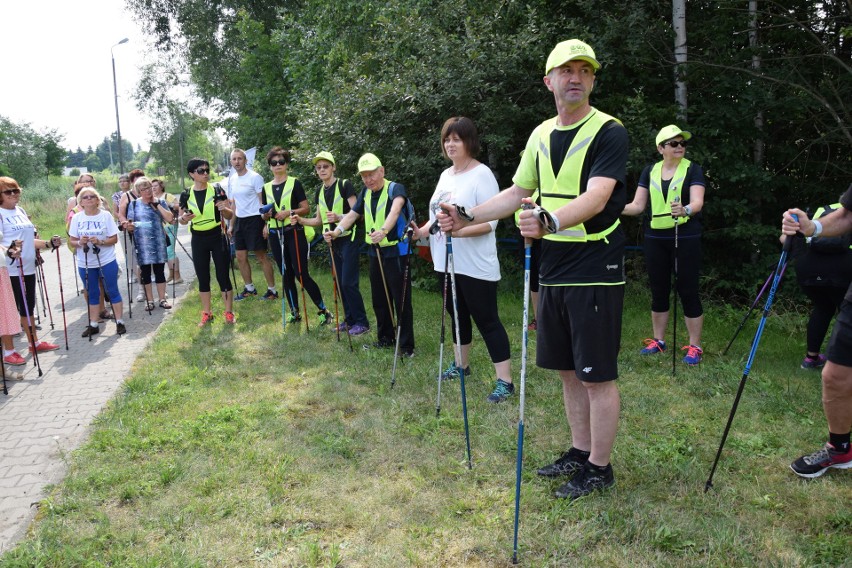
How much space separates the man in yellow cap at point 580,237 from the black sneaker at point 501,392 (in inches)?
55.1

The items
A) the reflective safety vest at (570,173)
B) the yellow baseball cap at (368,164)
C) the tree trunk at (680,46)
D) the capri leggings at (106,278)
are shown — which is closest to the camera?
the reflective safety vest at (570,173)

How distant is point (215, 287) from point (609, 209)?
908 cm

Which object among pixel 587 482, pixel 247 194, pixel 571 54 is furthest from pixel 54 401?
pixel 571 54

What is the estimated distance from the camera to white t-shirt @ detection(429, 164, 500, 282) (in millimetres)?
4656

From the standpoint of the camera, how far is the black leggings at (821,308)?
17.1 feet

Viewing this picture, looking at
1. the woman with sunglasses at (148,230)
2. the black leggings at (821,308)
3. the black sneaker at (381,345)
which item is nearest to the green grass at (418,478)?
the black leggings at (821,308)

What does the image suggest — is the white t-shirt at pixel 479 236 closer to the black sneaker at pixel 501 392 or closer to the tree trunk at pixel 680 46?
the black sneaker at pixel 501 392

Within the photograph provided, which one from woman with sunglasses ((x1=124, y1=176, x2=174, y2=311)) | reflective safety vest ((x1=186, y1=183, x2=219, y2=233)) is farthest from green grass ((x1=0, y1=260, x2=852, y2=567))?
woman with sunglasses ((x1=124, y1=176, x2=174, y2=311))

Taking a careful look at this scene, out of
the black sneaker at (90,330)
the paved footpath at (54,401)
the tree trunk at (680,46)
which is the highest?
the tree trunk at (680,46)

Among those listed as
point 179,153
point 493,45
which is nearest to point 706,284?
point 493,45

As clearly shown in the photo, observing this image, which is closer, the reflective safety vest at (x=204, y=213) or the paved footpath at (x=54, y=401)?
the paved footpath at (x=54, y=401)

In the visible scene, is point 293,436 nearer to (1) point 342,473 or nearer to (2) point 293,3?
(1) point 342,473

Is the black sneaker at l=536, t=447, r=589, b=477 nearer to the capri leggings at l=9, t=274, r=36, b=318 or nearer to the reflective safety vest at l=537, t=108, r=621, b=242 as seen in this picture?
the reflective safety vest at l=537, t=108, r=621, b=242

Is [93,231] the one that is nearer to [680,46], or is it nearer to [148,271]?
[148,271]
